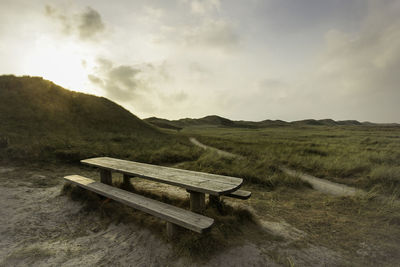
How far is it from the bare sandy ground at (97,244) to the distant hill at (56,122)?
5.15m

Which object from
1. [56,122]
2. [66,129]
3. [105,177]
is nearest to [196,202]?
[105,177]

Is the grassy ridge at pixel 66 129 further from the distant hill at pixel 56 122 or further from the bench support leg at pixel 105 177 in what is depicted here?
the bench support leg at pixel 105 177

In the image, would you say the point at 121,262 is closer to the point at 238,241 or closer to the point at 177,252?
the point at 177,252

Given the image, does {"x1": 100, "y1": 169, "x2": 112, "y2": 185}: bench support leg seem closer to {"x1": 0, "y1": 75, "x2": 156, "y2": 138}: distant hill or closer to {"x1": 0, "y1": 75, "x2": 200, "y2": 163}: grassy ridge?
{"x1": 0, "y1": 75, "x2": 200, "y2": 163}: grassy ridge

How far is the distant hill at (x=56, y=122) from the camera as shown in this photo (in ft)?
29.5

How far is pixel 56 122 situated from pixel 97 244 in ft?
55.6

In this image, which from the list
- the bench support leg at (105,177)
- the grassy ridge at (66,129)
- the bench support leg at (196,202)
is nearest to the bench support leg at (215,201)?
the bench support leg at (196,202)

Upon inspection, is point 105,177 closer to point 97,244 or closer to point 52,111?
point 97,244

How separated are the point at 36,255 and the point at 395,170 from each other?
9781 mm

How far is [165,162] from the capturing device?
31.4 feet

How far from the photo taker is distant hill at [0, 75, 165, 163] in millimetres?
8984

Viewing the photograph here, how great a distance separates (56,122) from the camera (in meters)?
16.0

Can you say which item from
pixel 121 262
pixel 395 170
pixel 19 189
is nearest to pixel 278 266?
pixel 121 262

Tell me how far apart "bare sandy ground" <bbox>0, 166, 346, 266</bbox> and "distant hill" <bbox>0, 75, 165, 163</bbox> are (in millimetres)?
5147
